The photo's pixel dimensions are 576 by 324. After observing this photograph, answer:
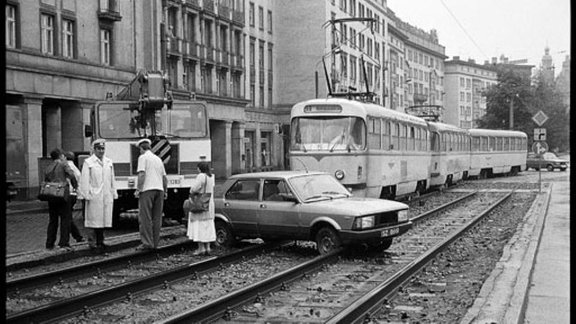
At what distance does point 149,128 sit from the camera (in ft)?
63.4

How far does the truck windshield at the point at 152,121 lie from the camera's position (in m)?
19.1

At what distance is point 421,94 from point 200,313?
89.9 m

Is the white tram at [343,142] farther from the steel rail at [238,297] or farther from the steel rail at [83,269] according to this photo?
the steel rail at [238,297]

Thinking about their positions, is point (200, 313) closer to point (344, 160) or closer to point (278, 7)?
point (344, 160)

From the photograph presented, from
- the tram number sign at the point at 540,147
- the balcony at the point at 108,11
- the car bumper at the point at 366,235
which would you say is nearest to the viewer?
the car bumper at the point at 366,235

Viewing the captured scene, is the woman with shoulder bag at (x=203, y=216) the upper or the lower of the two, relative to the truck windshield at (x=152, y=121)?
lower

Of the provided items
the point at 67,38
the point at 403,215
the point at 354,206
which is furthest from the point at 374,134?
the point at 67,38

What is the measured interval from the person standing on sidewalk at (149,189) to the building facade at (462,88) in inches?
3136

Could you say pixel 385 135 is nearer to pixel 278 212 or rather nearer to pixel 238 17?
pixel 278 212

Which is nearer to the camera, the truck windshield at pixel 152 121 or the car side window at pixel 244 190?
the car side window at pixel 244 190

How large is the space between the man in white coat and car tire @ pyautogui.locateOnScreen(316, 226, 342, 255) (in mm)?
3696

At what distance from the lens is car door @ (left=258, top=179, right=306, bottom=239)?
43.2 ft

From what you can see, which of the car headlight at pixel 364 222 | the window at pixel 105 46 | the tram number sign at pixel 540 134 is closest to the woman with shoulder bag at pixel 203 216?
the car headlight at pixel 364 222

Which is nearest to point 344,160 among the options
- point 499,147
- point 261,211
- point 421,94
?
point 261,211
